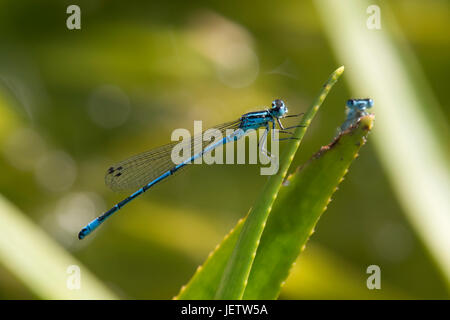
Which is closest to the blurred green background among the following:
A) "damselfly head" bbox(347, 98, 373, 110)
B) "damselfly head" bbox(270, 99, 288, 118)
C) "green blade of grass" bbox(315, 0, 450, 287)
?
"damselfly head" bbox(270, 99, 288, 118)

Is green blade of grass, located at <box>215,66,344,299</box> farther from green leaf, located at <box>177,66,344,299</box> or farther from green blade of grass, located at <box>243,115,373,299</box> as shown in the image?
green blade of grass, located at <box>243,115,373,299</box>

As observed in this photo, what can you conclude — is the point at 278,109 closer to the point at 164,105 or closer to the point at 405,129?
the point at 405,129

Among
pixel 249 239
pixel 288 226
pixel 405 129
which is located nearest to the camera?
pixel 249 239

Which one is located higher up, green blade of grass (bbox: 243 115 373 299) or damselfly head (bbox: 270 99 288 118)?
damselfly head (bbox: 270 99 288 118)

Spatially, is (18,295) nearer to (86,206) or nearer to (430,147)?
(86,206)

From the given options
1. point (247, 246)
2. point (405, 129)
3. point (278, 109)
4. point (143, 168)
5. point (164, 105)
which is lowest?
point (247, 246)

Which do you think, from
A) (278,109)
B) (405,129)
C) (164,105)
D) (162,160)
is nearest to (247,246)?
(405,129)

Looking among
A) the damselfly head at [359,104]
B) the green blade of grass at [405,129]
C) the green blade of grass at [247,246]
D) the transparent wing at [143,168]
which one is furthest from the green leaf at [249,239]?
the transparent wing at [143,168]

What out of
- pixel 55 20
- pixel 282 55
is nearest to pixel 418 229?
pixel 282 55
